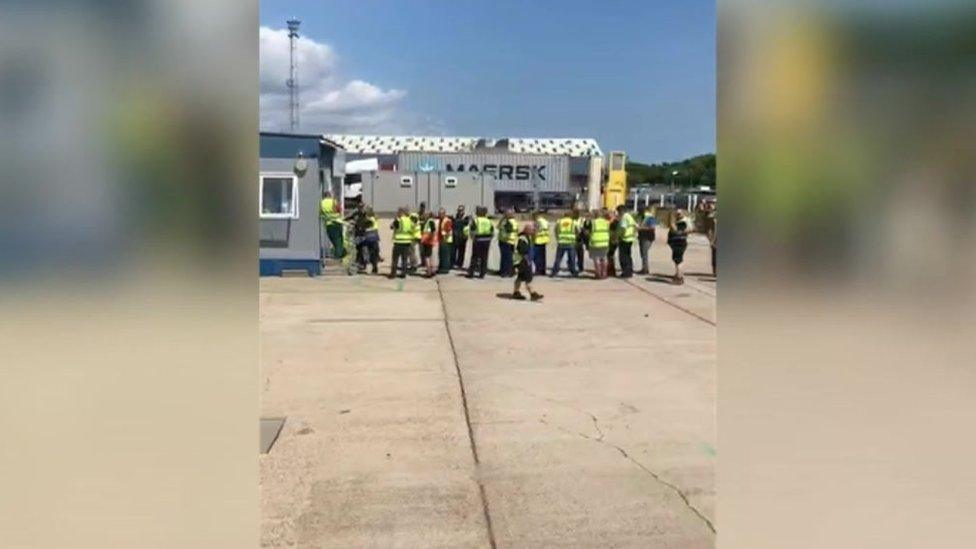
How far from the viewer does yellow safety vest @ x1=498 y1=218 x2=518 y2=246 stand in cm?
1441

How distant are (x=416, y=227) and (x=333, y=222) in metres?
1.60

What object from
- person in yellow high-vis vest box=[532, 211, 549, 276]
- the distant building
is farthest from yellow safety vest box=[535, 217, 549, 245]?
the distant building

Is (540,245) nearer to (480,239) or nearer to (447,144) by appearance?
(480,239)

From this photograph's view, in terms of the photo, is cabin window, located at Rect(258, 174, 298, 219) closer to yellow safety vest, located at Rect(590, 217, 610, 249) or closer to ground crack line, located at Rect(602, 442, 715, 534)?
yellow safety vest, located at Rect(590, 217, 610, 249)

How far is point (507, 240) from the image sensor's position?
14656 mm

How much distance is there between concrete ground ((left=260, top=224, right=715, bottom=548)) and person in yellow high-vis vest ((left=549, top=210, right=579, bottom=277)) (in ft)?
12.7

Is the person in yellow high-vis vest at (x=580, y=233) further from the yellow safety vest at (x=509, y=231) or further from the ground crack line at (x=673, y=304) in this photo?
the yellow safety vest at (x=509, y=231)

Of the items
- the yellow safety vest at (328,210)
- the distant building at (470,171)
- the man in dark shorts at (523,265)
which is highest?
the distant building at (470,171)

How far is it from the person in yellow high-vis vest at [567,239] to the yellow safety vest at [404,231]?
2.77 metres

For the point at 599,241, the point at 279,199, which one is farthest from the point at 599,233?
the point at 279,199

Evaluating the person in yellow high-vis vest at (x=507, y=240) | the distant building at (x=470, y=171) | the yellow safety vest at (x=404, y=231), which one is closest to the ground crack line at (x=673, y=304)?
the person in yellow high-vis vest at (x=507, y=240)

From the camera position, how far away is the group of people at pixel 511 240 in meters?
14.7
